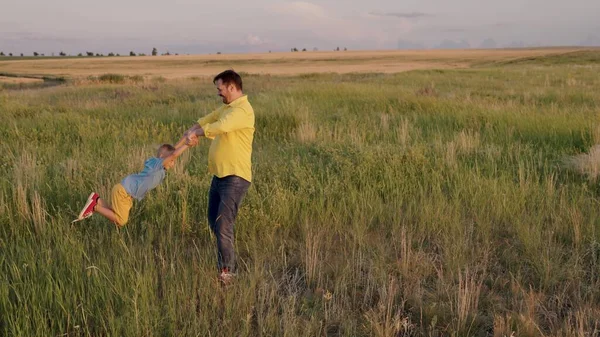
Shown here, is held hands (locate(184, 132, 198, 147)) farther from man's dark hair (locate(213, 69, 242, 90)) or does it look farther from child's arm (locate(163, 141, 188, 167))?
man's dark hair (locate(213, 69, 242, 90))

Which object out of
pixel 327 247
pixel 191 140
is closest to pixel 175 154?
pixel 191 140

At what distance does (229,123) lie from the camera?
10.6 feet

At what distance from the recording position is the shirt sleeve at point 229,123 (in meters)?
3.15

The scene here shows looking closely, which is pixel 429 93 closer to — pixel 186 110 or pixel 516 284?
pixel 186 110

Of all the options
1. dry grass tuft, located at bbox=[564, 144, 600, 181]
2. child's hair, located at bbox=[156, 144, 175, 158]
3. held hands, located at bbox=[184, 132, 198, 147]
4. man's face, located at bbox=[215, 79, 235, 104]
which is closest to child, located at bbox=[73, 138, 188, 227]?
child's hair, located at bbox=[156, 144, 175, 158]

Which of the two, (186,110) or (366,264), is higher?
(186,110)

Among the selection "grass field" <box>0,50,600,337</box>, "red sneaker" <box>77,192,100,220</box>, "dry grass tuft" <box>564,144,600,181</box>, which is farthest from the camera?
"dry grass tuft" <box>564,144,600,181</box>

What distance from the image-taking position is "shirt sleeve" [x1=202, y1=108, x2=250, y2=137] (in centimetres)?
315

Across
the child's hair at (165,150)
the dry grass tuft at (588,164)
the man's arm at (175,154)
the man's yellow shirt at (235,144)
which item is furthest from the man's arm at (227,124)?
the dry grass tuft at (588,164)

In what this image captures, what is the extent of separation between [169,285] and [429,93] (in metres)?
13.3

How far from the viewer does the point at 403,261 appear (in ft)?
11.5

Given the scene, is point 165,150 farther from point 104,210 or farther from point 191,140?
point 104,210

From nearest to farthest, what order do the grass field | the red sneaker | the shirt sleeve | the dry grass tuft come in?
the grass field → the shirt sleeve → the red sneaker → the dry grass tuft

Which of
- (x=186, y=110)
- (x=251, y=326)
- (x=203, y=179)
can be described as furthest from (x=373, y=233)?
(x=186, y=110)
